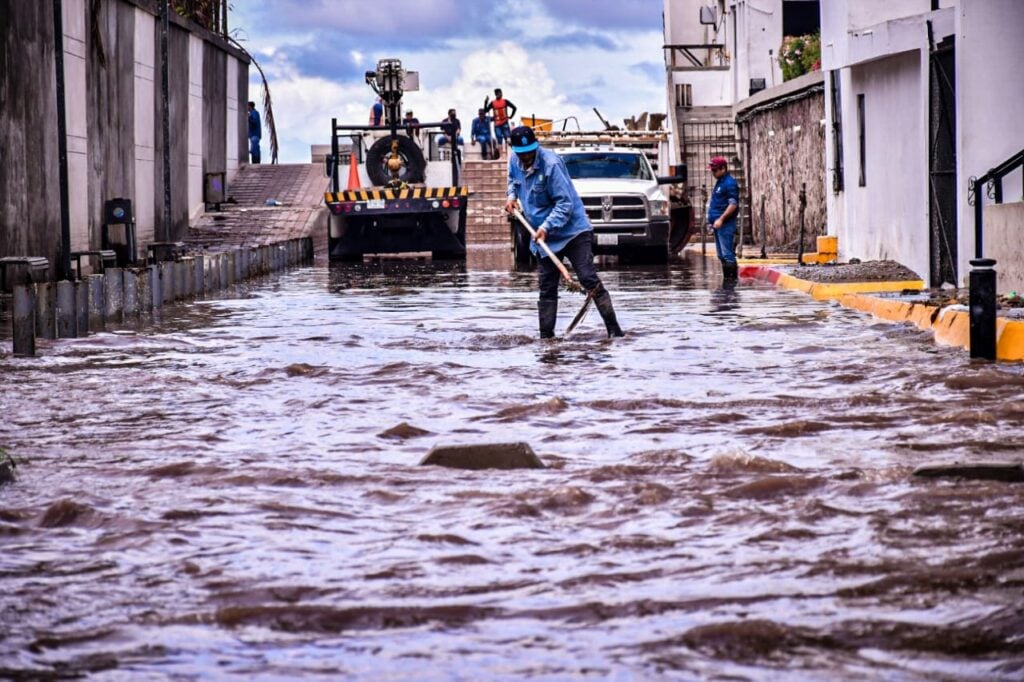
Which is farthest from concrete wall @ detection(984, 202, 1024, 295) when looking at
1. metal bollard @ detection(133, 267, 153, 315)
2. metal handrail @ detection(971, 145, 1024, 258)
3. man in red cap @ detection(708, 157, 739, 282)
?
metal bollard @ detection(133, 267, 153, 315)

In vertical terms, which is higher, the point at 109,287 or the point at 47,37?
the point at 47,37

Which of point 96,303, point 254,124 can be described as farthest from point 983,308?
point 254,124

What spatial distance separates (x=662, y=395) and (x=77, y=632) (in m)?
5.96

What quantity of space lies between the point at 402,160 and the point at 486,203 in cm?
1414

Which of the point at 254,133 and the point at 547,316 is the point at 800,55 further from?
the point at 547,316

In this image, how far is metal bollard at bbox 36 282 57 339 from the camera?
50.3 ft

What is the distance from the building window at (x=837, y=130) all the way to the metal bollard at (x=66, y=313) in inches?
569

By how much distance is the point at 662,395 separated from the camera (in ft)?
34.6

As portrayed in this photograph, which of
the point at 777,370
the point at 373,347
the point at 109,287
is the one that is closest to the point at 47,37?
the point at 109,287

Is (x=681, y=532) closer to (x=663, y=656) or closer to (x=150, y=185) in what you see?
(x=663, y=656)

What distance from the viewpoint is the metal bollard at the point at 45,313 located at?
50.3 feet

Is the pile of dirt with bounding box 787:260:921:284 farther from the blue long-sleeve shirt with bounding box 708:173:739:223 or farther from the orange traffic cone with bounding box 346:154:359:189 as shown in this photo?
the orange traffic cone with bounding box 346:154:359:189

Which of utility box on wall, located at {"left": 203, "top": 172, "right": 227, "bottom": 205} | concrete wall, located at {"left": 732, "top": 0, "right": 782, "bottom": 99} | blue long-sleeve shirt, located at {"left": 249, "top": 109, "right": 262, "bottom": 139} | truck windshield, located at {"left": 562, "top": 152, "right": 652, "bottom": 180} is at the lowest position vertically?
truck windshield, located at {"left": 562, "top": 152, "right": 652, "bottom": 180}

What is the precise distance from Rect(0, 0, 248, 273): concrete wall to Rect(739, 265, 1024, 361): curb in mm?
10241
